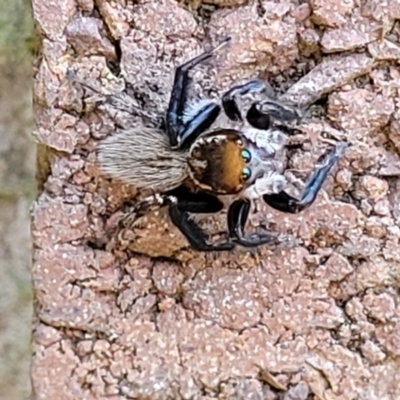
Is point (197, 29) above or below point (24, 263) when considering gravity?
above

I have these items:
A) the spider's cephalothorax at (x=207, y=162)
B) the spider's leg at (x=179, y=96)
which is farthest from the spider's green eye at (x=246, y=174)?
the spider's leg at (x=179, y=96)

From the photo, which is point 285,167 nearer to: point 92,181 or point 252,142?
point 252,142

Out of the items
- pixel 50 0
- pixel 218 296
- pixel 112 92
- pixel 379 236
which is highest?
pixel 50 0

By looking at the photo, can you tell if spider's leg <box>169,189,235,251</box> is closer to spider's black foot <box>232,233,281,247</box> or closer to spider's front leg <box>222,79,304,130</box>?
spider's black foot <box>232,233,281,247</box>

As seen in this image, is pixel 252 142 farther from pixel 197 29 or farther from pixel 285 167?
pixel 197 29

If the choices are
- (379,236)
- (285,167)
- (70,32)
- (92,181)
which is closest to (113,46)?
(70,32)

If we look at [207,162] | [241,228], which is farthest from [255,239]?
[207,162]

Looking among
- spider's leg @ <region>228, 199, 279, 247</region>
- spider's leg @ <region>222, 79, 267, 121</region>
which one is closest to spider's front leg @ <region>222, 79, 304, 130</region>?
spider's leg @ <region>222, 79, 267, 121</region>
